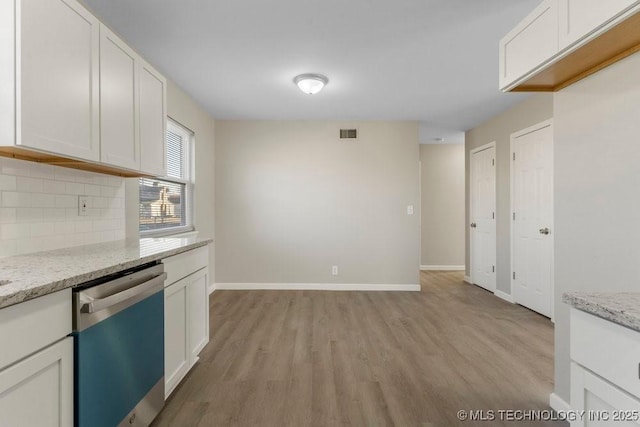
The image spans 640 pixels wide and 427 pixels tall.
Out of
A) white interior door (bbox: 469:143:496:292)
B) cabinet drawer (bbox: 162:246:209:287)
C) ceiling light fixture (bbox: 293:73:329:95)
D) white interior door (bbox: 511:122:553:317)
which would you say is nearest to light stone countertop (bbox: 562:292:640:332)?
cabinet drawer (bbox: 162:246:209:287)

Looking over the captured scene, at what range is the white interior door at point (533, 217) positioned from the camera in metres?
3.46

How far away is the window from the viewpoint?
3084 mm

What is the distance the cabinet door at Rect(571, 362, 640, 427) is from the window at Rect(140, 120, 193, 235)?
3177 mm

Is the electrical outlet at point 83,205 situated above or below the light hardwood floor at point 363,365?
above

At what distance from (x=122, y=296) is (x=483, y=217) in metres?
4.78

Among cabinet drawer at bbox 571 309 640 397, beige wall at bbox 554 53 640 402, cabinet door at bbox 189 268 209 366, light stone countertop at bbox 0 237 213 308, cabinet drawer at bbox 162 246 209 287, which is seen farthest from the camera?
cabinet door at bbox 189 268 209 366

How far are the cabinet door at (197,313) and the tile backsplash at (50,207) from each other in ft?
2.44

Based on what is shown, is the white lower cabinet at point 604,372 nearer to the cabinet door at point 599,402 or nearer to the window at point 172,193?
the cabinet door at point 599,402

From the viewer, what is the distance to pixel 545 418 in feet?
5.79

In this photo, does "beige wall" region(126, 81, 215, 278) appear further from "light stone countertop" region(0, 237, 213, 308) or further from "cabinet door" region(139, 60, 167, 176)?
"light stone countertop" region(0, 237, 213, 308)

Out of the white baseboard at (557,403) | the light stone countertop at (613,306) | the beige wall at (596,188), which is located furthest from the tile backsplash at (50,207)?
the white baseboard at (557,403)

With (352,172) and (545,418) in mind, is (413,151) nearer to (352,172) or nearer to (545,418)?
(352,172)

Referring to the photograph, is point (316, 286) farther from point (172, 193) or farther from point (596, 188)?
point (596, 188)

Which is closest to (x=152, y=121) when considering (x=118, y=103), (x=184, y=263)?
(x=118, y=103)
